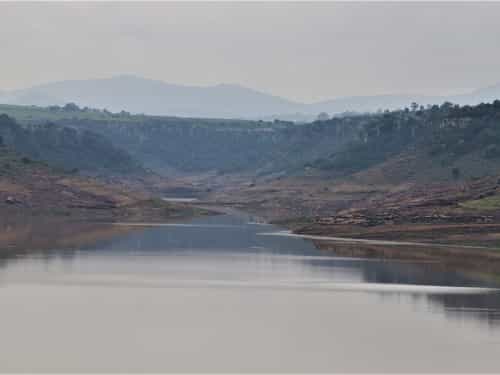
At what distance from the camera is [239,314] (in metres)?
67.8

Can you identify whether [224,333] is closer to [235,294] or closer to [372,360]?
[372,360]

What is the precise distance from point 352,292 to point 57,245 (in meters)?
46.0

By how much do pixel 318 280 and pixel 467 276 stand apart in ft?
42.4

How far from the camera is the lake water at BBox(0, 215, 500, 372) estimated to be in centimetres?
5413

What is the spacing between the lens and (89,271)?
90500mm

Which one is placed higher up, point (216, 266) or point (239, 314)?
point (216, 266)

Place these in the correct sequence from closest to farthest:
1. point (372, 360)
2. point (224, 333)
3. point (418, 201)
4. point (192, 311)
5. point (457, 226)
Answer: point (372, 360)
point (224, 333)
point (192, 311)
point (457, 226)
point (418, 201)

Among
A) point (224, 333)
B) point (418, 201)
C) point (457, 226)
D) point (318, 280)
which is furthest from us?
point (418, 201)

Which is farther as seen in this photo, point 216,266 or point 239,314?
point 216,266

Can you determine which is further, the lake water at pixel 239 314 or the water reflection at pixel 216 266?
the water reflection at pixel 216 266

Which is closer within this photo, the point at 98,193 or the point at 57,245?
the point at 57,245

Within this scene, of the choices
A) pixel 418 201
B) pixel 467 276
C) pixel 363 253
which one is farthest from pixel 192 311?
pixel 418 201

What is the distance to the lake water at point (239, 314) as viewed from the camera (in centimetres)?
5413

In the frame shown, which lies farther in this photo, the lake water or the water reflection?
the water reflection
